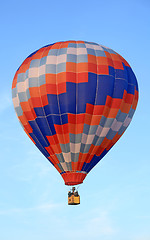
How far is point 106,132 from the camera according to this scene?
105 feet

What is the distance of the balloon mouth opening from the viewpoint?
31.6 metres

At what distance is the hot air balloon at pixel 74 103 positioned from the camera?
31.2m

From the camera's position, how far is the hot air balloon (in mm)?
31172

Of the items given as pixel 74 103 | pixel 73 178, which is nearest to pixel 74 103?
pixel 74 103

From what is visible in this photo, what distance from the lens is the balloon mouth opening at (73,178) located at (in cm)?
3164

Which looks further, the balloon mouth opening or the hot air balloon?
the balloon mouth opening

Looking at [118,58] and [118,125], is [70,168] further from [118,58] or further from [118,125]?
[118,58]

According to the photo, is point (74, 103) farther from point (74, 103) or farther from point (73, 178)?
point (73, 178)

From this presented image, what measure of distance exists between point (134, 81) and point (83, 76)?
3.89m

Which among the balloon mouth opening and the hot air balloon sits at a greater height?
the hot air balloon

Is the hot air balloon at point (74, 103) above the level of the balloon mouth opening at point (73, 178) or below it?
above

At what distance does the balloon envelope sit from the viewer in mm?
31172

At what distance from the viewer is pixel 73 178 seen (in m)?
31.7

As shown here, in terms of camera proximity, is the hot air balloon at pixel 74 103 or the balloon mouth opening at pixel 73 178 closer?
the hot air balloon at pixel 74 103
